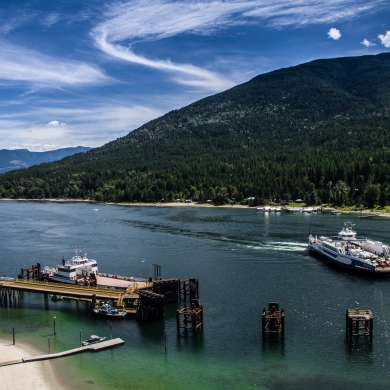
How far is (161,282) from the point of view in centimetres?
6806

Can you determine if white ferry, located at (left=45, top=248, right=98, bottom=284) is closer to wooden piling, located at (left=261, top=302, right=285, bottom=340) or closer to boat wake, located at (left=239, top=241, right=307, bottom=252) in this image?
wooden piling, located at (left=261, top=302, right=285, bottom=340)

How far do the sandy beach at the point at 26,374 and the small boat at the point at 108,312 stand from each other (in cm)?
1156

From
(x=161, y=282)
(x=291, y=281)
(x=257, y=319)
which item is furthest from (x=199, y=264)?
(x=257, y=319)

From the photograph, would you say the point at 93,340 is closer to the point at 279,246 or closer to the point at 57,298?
the point at 57,298

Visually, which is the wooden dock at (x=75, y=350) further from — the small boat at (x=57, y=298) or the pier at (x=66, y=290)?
the small boat at (x=57, y=298)

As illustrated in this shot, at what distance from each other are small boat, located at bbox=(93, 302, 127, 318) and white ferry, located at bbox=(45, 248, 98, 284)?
46.0ft

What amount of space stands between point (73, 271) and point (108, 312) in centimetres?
1676

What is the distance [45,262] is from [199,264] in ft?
108

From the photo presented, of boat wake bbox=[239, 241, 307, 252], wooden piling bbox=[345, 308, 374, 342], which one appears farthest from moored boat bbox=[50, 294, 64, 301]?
→ boat wake bbox=[239, 241, 307, 252]

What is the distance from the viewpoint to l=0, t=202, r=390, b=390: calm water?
46562 mm

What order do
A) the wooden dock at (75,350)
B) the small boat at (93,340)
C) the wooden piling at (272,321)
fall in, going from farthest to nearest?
1. the wooden piling at (272,321)
2. the small boat at (93,340)
3. the wooden dock at (75,350)

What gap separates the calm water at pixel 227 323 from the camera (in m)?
46.6

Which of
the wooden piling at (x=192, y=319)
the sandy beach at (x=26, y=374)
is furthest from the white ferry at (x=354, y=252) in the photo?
the sandy beach at (x=26, y=374)

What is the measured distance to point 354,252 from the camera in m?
93.1
